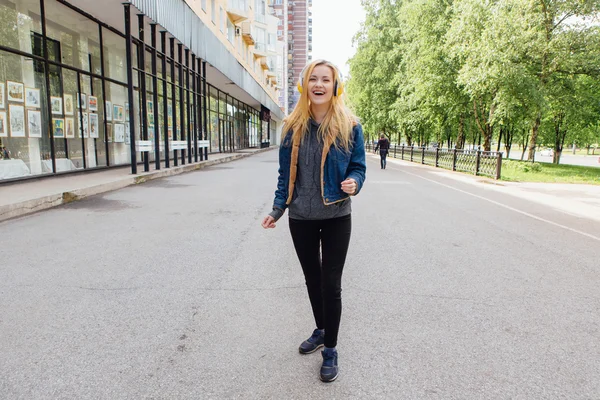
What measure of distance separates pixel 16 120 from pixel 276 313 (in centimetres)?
1088

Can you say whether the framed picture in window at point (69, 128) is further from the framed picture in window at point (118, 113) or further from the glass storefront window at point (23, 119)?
the framed picture in window at point (118, 113)

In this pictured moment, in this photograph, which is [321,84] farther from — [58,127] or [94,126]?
[94,126]

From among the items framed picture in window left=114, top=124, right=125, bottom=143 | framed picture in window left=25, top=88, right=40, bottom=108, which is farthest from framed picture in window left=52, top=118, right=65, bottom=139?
framed picture in window left=114, top=124, right=125, bottom=143

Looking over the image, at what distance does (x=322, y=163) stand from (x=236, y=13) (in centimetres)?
3389

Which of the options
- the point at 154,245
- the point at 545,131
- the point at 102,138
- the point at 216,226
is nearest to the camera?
the point at 154,245

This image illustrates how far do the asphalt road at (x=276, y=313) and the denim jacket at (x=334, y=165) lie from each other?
1145mm

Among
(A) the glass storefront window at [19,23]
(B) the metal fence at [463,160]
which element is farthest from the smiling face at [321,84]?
(B) the metal fence at [463,160]

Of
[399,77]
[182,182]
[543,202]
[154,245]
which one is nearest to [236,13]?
[399,77]

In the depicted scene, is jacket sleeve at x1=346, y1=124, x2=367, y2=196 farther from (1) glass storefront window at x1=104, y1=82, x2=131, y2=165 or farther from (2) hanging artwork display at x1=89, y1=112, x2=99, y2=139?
(1) glass storefront window at x1=104, y1=82, x2=131, y2=165

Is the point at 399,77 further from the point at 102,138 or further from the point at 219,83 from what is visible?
the point at 102,138

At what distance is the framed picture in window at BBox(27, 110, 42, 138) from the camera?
11697mm

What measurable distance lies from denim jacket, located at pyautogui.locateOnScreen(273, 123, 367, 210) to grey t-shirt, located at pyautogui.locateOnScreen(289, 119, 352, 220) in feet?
0.13

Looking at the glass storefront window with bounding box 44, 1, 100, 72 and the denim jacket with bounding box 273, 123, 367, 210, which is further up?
the glass storefront window with bounding box 44, 1, 100, 72

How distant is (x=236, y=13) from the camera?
3309 centimetres
